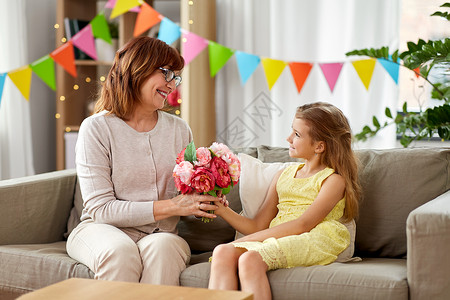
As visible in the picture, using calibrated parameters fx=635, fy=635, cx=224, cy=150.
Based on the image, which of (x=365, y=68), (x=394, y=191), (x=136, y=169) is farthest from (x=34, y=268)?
(x=365, y=68)

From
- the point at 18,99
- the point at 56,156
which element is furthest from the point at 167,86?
the point at 56,156

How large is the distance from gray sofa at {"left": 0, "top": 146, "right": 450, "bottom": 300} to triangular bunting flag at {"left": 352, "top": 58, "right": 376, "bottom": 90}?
119 cm

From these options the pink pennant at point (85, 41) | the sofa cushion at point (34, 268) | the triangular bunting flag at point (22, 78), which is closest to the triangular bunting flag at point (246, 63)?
the pink pennant at point (85, 41)

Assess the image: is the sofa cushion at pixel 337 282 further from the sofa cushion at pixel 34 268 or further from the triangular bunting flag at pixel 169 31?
the triangular bunting flag at pixel 169 31

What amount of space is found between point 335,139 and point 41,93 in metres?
2.70

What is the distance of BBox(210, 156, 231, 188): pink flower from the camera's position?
209 cm

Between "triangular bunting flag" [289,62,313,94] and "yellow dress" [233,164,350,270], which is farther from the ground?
"triangular bunting flag" [289,62,313,94]

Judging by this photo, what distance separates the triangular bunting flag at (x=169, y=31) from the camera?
3.85m

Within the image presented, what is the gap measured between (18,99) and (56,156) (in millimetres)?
559

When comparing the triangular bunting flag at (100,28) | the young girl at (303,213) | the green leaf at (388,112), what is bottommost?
the young girl at (303,213)

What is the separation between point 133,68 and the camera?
2.28 metres

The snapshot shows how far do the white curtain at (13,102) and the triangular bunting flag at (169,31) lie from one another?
0.94 m

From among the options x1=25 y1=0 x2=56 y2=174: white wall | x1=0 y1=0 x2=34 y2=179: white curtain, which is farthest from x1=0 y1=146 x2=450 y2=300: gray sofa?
x1=25 y1=0 x2=56 y2=174: white wall

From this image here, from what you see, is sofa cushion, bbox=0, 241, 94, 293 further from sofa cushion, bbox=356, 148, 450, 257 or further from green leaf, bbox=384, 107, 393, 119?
green leaf, bbox=384, 107, 393, 119
